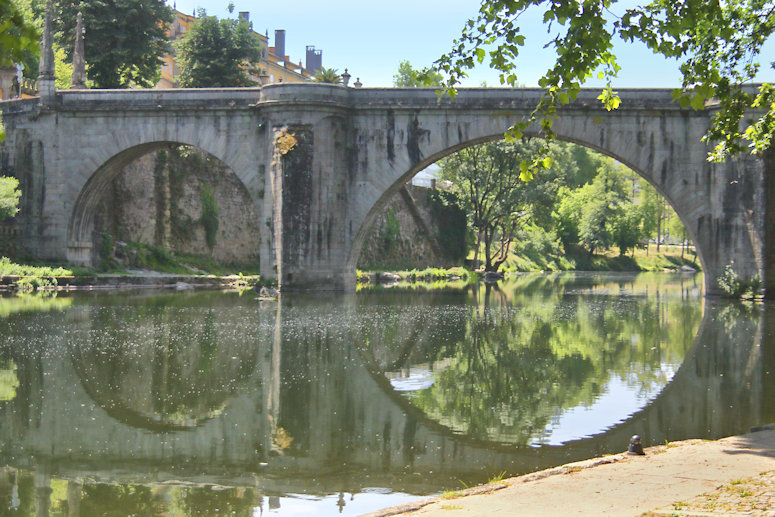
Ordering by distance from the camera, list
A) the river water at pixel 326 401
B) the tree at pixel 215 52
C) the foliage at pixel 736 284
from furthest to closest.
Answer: the tree at pixel 215 52
the foliage at pixel 736 284
the river water at pixel 326 401

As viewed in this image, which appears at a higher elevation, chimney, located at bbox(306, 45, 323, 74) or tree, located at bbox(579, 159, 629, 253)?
chimney, located at bbox(306, 45, 323, 74)

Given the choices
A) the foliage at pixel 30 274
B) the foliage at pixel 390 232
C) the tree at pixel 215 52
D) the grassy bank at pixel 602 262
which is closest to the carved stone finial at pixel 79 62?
the foliage at pixel 30 274

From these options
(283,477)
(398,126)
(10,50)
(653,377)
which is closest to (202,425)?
(283,477)

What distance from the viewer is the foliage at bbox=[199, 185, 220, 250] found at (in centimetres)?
4097

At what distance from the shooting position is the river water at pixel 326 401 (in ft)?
23.2

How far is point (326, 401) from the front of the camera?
1066 cm

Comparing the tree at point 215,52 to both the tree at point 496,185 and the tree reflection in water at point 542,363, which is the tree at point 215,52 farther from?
the tree reflection in water at point 542,363

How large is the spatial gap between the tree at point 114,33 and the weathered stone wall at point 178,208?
407cm

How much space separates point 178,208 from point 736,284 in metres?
22.7

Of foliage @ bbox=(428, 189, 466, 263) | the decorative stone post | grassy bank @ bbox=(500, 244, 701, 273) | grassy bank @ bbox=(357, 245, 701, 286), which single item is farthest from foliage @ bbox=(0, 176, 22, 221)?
grassy bank @ bbox=(500, 244, 701, 273)

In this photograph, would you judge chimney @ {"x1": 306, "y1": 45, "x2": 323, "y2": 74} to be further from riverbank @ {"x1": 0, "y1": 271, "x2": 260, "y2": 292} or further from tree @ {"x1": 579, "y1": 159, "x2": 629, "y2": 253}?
riverbank @ {"x1": 0, "y1": 271, "x2": 260, "y2": 292}

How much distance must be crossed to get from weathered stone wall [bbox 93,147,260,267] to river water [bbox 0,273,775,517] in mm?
16024

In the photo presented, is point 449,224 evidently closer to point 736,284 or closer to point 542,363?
point 736,284

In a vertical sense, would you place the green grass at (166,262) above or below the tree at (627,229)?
below
